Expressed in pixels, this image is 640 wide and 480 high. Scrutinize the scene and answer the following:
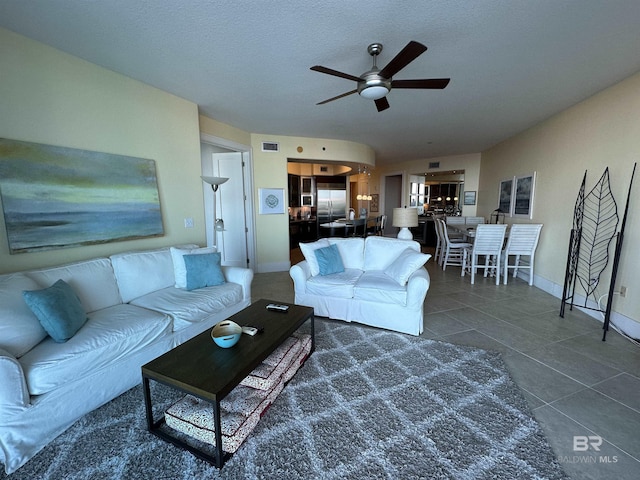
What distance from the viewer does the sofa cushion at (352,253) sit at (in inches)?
139

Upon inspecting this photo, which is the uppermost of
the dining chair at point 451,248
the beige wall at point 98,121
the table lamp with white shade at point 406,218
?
Answer: the beige wall at point 98,121

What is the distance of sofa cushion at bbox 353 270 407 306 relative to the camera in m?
2.69

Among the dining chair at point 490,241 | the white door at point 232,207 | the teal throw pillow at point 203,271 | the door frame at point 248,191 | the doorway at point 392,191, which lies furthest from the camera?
the doorway at point 392,191

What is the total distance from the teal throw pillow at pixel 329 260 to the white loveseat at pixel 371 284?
47 millimetres

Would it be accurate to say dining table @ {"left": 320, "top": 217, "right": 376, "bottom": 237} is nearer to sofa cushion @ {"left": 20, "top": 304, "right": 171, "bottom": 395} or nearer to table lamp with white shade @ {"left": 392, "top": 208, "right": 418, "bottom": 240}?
table lamp with white shade @ {"left": 392, "top": 208, "right": 418, "bottom": 240}

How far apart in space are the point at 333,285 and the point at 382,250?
2.91 feet

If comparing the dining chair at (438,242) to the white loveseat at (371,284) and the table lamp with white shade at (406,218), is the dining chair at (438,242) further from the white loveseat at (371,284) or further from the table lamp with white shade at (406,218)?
the white loveseat at (371,284)

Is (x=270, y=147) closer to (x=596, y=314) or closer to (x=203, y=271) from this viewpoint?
(x=203, y=271)

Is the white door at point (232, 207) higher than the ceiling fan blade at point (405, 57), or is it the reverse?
the ceiling fan blade at point (405, 57)

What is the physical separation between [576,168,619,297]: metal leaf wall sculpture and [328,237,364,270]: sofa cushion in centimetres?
269

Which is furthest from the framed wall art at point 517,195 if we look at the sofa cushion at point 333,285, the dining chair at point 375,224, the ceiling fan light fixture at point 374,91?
the ceiling fan light fixture at point 374,91

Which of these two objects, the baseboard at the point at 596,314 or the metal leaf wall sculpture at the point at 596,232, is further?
the metal leaf wall sculpture at the point at 596,232

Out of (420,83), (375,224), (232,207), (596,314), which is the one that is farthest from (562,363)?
(375,224)

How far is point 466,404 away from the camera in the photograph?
175 cm
